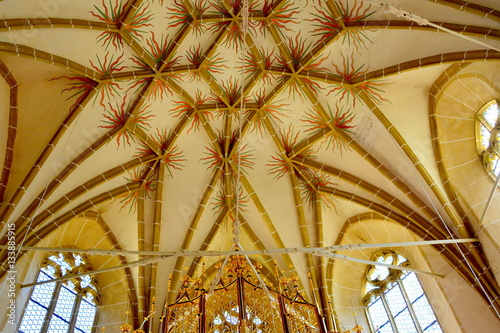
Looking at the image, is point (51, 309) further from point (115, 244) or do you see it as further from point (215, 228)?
point (215, 228)

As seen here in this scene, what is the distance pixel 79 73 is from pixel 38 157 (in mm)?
1854

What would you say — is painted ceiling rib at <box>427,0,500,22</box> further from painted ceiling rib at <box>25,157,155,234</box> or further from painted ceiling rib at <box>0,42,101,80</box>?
painted ceiling rib at <box>25,157,155,234</box>

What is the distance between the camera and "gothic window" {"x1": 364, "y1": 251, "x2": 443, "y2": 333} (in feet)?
32.9

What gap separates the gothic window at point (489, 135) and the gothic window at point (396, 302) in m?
2.84

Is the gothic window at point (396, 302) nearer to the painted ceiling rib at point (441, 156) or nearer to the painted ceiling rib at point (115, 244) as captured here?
the painted ceiling rib at point (441, 156)

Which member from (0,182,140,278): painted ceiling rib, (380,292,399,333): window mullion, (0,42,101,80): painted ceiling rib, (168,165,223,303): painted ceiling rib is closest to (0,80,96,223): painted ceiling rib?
(0,42,101,80): painted ceiling rib

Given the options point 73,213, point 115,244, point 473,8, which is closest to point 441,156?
point 473,8

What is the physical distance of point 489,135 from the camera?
9.81m

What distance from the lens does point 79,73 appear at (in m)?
9.92

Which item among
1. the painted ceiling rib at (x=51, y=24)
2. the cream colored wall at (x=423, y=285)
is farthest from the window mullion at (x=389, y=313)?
the painted ceiling rib at (x=51, y=24)

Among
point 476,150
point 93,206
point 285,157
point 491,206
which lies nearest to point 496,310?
point 491,206

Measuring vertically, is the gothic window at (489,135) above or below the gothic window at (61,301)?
above

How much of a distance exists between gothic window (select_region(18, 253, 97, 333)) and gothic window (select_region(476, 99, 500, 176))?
877cm

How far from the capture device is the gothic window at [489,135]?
9.54 m
